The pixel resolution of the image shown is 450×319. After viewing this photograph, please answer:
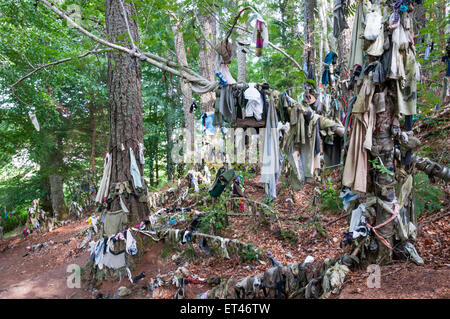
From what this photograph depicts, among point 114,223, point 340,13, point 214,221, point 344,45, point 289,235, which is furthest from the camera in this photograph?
point 344,45

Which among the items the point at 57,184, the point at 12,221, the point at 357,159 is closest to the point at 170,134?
the point at 57,184

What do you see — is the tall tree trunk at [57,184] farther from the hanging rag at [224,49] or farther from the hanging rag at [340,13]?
the hanging rag at [340,13]

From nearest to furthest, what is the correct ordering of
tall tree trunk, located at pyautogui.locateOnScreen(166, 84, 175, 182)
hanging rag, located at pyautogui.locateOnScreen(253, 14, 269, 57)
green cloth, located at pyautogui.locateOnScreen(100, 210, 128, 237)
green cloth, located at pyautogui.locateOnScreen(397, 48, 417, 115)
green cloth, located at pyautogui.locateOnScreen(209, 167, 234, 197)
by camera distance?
green cloth, located at pyautogui.locateOnScreen(397, 48, 417, 115) → hanging rag, located at pyautogui.locateOnScreen(253, 14, 269, 57) → green cloth, located at pyautogui.locateOnScreen(100, 210, 128, 237) → green cloth, located at pyautogui.locateOnScreen(209, 167, 234, 197) → tall tree trunk, located at pyautogui.locateOnScreen(166, 84, 175, 182)

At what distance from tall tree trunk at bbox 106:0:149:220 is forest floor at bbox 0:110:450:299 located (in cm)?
167

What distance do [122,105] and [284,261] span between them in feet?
16.2

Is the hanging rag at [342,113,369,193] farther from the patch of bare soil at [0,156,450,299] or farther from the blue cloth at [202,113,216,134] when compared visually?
the blue cloth at [202,113,216,134]

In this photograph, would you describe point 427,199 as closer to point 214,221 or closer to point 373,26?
point 373,26

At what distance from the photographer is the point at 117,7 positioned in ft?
18.3

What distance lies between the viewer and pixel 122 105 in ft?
18.6

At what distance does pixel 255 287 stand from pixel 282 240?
7.64 ft

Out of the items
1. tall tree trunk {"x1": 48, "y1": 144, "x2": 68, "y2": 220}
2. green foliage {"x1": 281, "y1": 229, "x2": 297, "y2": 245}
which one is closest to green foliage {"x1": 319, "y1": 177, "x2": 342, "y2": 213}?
green foliage {"x1": 281, "y1": 229, "x2": 297, "y2": 245}

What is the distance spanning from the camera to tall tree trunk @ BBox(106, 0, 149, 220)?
5.59 metres

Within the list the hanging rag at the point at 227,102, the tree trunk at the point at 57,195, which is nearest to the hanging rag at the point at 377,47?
the hanging rag at the point at 227,102
